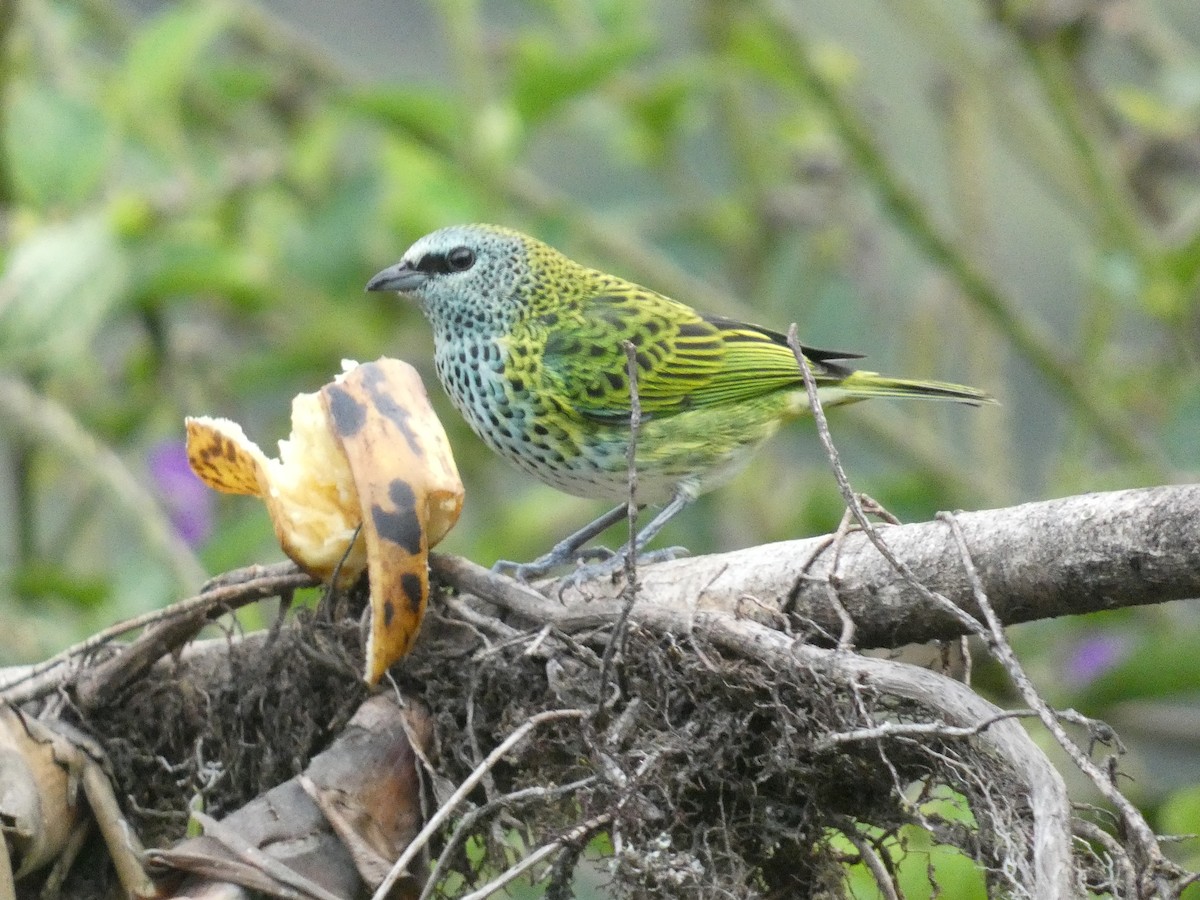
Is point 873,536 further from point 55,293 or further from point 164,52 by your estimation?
point 164,52

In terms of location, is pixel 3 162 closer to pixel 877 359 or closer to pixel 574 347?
pixel 574 347

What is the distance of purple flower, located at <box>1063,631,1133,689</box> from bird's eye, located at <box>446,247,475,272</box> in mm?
2448

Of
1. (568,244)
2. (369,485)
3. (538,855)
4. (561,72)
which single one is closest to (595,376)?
(369,485)

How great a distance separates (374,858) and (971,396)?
178cm

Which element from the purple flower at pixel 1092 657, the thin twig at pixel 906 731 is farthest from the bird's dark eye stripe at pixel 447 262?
the purple flower at pixel 1092 657

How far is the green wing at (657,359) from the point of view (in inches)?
125

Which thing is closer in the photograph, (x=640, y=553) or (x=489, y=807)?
(x=489, y=807)

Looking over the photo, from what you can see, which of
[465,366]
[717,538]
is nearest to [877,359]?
[717,538]

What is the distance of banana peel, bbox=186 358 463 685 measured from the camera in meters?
2.21

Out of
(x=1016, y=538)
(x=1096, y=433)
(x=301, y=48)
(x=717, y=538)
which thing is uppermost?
(x=301, y=48)

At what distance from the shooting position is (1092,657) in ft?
15.6

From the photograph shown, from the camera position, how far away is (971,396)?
10.7 ft

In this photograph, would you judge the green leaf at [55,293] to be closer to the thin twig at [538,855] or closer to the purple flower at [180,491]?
the purple flower at [180,491]

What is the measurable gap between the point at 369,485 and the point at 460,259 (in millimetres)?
1301
